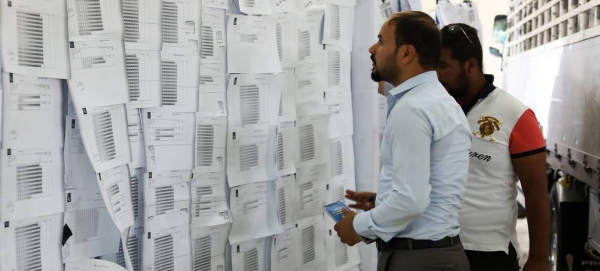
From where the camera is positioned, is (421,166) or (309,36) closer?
(421,166)

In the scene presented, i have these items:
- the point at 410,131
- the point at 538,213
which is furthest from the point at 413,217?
the point at 538,213

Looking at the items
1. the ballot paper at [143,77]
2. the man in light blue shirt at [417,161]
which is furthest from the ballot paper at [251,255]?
the ballot paper at [143,77]

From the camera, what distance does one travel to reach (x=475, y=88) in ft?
8.93

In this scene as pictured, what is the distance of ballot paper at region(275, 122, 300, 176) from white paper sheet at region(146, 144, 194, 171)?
0.58m

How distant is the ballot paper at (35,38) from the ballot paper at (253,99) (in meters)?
0.79

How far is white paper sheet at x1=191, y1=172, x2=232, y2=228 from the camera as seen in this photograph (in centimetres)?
252

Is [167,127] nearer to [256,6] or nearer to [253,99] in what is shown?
[253,99]

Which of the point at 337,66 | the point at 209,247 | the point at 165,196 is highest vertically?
the point at 337,66

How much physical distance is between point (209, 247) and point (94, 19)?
3.45 ft

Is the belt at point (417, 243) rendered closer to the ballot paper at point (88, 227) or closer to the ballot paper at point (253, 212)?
the ballot paper at point (253, 212)

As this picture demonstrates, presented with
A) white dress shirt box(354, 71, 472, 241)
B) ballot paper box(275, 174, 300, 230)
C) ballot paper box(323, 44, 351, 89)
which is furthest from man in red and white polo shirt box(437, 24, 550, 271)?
ballot paper box(275, 174, 300, 230)

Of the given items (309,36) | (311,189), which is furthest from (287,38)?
(311,189)

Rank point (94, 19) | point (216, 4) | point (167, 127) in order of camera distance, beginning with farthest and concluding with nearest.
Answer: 1. point (216, 4)
2. point (167, 127)
3. point (94, 19)

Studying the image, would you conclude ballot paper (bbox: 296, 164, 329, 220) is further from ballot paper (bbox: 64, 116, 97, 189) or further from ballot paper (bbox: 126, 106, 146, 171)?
ballot paper (bbox: 64, 116, 97, 189)
